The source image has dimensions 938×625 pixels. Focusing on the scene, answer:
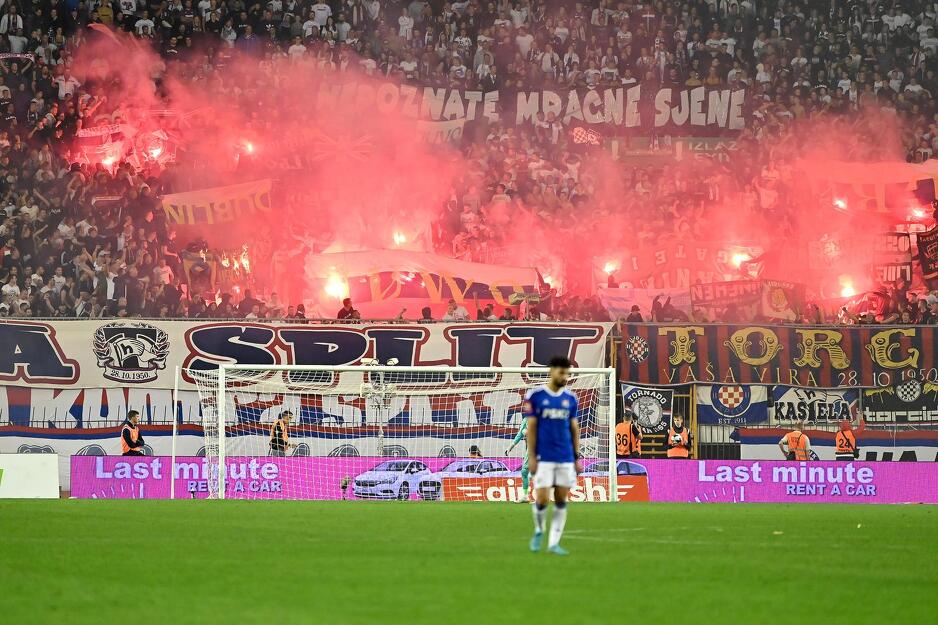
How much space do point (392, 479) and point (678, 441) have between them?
262 inches

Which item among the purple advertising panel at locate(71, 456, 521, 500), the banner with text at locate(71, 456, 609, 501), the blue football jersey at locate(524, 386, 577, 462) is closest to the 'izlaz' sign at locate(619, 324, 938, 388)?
the banner with text at locate(71, 456, 609, 501)

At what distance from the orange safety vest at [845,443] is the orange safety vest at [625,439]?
4332 mm

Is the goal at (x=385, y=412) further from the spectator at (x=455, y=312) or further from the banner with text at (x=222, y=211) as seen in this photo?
the banner with text at (x=222, y=211)

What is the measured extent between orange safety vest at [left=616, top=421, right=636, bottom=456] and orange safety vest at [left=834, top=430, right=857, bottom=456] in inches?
171

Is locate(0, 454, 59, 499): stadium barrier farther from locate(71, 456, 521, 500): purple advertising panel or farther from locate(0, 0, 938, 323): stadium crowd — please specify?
locate(0, 0, 938, 323): stadium crowd

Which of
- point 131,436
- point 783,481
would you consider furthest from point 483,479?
point 131,436

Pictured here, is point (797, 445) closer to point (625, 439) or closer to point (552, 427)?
point (625, 439)

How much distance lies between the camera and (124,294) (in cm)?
2878

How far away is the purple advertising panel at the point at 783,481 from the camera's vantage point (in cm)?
2444

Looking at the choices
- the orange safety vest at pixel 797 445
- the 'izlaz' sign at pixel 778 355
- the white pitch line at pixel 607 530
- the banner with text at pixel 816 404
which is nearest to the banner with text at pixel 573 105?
the 'izlaz' sign at pixel 778 355

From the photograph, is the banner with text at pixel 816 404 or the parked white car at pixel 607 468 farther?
the banner with text at pixel 816 404

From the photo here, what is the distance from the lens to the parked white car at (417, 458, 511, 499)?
939 inches

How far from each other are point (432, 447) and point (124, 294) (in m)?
8.37

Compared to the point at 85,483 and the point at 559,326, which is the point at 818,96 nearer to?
the point at 559,326
